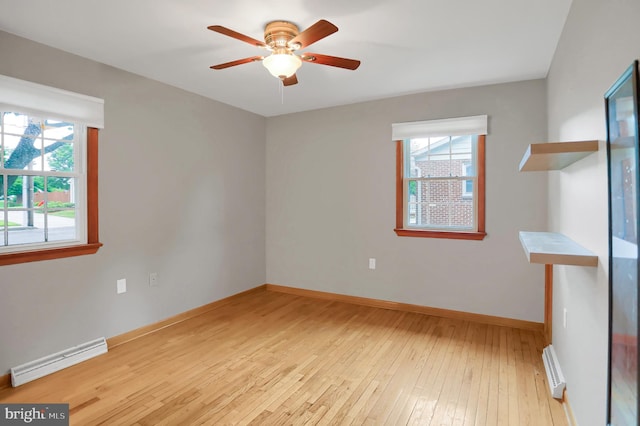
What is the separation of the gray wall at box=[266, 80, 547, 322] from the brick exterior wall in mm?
230

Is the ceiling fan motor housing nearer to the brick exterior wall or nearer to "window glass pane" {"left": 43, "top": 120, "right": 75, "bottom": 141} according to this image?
"window glass pane" {"left": 43, "top": 120, "right": 75, "bottom": 141}

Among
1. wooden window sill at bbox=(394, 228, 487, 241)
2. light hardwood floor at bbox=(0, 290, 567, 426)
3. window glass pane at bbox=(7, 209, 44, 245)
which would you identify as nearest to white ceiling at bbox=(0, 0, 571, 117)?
window glass pane at bbox=(7, 209, 44, 245)

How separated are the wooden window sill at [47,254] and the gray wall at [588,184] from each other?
354 cm

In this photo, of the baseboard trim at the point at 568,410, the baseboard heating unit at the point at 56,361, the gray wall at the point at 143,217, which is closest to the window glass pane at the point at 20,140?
the gray wall at the point at 143,217

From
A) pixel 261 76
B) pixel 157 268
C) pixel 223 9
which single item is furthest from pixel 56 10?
pixel 157 268

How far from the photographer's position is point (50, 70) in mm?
2734

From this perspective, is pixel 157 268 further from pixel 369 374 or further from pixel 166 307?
pixel 369 374

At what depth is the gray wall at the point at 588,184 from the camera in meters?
1.33

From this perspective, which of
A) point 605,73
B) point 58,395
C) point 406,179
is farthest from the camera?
point 406,179

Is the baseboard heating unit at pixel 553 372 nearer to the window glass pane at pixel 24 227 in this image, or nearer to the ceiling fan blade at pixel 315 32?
the ceiling fan blade at pixel 315 32

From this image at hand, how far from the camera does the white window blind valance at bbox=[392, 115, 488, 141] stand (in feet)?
12.0

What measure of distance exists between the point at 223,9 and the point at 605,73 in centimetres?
209

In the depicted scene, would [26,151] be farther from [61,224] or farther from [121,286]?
[121,286]

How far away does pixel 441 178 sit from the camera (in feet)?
12.9
